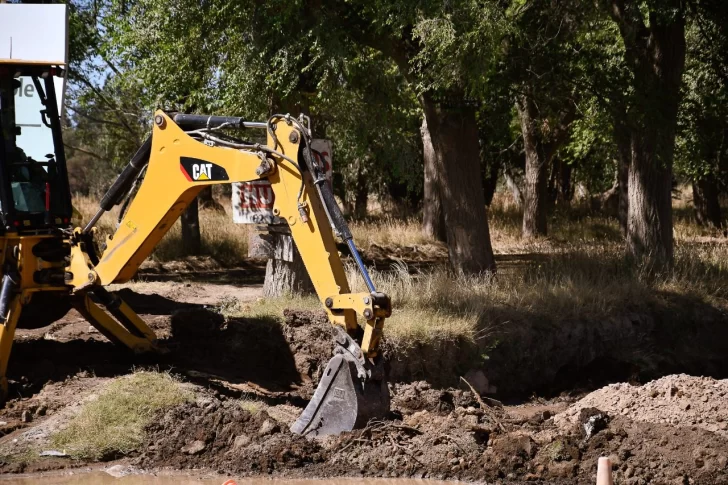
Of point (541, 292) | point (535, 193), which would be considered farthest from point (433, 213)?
point (541, 292)

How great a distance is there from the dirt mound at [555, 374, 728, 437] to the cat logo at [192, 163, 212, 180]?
4308mm

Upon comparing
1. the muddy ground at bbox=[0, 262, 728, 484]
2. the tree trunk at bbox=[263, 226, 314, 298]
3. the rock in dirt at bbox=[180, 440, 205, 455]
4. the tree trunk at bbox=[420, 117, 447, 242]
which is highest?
the tree trunk at bbox=[420, 117, 447, 242]

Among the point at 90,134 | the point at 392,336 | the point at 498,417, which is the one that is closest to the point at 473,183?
the point at 392,336

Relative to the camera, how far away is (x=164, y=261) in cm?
2155

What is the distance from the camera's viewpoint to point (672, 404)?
9.73m

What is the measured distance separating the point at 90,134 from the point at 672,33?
1877cm

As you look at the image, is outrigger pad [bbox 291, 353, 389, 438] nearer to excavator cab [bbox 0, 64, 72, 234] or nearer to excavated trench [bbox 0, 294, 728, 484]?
excavated trench [bbox 0, 294, 728, 484]

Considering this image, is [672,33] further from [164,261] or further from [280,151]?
[164,261]

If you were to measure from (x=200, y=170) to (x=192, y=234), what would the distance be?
12.6 metres

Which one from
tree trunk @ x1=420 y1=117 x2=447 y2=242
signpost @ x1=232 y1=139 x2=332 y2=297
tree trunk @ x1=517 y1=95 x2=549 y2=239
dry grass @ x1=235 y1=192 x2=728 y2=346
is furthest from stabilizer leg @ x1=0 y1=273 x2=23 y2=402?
tree trunk @ x1=517 y1=95 x2=549 y2=239

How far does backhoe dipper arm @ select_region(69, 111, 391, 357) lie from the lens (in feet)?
28.9

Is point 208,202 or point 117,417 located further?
point 208,202

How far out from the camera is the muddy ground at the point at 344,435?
8.45 m

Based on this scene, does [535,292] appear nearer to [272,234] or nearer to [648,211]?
[648,211]
